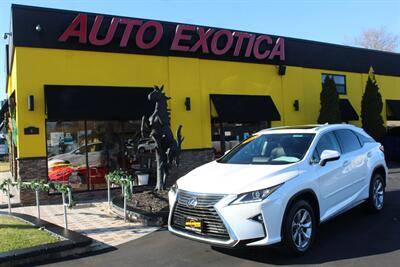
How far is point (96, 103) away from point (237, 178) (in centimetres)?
878

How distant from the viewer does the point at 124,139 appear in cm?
1459

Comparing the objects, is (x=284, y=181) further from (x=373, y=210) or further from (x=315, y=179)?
(x=373, y=210)

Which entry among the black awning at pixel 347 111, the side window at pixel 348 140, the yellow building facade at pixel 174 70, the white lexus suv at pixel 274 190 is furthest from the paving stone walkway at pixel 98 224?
the black awning at pixel 347 111

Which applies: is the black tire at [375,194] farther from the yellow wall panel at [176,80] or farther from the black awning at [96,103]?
the yellow wall panel at [176,80]

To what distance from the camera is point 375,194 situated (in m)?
8.45

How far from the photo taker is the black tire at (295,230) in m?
5.77

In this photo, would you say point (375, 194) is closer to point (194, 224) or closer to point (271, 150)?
point (271, 150)

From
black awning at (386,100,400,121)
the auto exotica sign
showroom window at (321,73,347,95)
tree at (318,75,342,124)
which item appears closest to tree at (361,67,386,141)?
showroom window at (321,73,347,95)

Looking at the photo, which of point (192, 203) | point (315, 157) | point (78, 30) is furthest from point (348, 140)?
point (78, 30)

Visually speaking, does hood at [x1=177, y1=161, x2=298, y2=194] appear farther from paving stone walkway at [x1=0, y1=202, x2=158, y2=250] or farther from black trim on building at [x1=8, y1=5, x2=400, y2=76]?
black trim on building at [x1=8, y1=5, x2=400, y2=76]

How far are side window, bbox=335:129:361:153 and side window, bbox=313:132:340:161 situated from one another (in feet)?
0.69

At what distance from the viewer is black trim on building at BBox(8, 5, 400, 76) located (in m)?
13.0

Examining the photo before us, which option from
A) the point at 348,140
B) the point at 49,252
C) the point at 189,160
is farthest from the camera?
the point at 189,160

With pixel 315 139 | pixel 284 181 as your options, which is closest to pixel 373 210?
pixel 315 139
